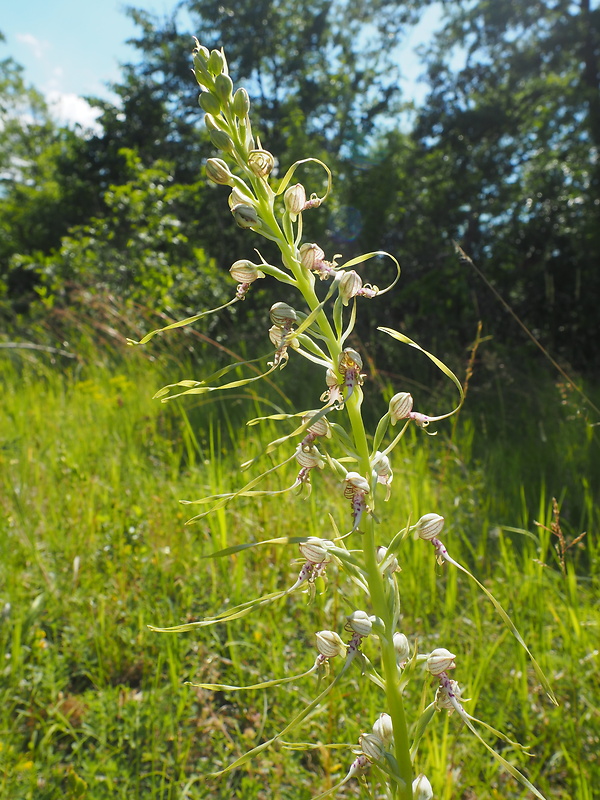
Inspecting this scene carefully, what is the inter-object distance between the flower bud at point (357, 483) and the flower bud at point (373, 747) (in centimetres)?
42

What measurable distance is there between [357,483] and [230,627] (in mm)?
1478

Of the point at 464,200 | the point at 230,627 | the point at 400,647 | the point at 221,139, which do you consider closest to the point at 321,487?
the point at 230,627

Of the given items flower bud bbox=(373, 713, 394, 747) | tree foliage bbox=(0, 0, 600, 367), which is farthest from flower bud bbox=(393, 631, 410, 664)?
tree foliage bbox=(0, 0, 600, 367)

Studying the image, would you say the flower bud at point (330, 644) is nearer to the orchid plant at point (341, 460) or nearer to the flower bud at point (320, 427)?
the orchid plant at point (341, 460)

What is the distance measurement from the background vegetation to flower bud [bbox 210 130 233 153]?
54.7 inches

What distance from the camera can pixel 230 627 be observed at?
87.0 inches

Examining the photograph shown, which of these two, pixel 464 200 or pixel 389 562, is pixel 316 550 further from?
pixel 464 200

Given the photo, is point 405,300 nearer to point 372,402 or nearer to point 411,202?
point 411,202

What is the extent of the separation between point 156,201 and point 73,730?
6.72 m

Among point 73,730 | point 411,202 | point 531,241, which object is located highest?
point 411,202

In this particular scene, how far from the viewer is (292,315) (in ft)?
3.61

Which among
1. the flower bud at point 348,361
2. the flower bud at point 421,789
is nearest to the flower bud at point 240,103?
the flower bud at point 348,361

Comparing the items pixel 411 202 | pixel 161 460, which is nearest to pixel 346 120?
pixel 411 202

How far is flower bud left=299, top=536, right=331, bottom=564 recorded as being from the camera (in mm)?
1013
